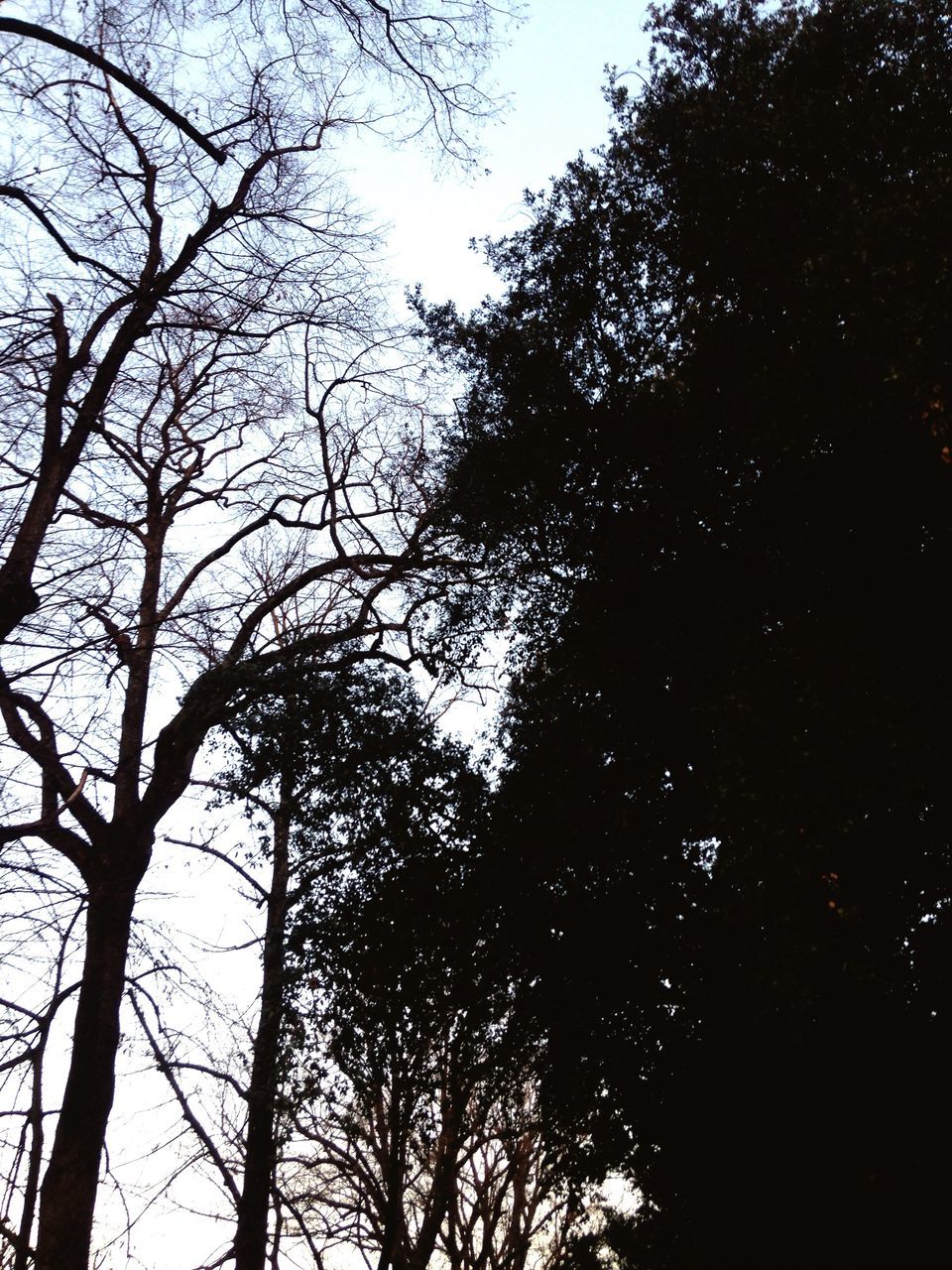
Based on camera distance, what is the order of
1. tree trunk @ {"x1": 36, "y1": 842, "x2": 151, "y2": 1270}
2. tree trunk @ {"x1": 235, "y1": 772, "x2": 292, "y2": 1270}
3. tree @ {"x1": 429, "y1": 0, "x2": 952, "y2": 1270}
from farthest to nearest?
tree trunk @ {"x1": 235, "y1": 772, "x2": 292, "y2": 1270}
tree trunk @ {"x1": 36, "y1": 842, "x2": 151, "y2": 1270}
tree @ {"x1": 429, "y1": 0, "x2": 952, "y2": 1270}

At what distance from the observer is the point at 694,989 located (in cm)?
Result: 896

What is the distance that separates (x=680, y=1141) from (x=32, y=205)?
803 cm

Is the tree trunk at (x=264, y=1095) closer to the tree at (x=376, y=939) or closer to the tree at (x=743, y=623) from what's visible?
the tree at (x=376, y=939)

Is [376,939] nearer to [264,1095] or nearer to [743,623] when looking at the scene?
[264,1095]

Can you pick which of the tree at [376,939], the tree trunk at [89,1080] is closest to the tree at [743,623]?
the tree at [376,939]

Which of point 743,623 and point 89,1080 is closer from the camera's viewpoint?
point 89,1080

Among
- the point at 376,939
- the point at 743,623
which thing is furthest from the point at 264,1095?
the point at 743,623

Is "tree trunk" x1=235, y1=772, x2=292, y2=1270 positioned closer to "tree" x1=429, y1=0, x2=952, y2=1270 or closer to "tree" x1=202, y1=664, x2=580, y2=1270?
"tree" x1=202, y1=664, x2=580, y2=1270

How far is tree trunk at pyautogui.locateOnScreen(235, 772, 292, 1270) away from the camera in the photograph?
10805mm

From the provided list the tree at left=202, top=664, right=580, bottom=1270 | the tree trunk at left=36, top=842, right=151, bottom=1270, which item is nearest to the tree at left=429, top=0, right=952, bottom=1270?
the tree at left=202, top=664, right=580, bottom=1270

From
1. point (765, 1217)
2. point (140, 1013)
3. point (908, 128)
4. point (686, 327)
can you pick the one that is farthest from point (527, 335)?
point (765, 1217)

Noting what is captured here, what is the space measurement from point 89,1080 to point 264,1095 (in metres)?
2.42

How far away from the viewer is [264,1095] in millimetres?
10781

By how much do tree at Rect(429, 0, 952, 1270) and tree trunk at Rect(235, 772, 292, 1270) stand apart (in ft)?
9.41
